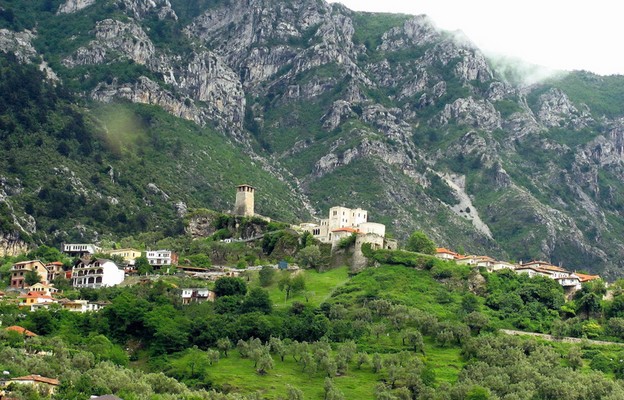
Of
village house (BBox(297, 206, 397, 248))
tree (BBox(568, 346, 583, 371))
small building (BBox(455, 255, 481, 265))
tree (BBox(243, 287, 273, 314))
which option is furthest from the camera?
village house (BBox(297, 206, 397, 248))

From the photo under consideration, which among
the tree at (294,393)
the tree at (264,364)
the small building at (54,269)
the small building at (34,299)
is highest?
the small building at (54,269)

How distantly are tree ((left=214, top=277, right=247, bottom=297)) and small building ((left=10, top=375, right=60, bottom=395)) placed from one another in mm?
46550

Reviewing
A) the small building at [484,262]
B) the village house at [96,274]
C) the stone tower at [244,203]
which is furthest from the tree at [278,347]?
the stone tower at [244,203]

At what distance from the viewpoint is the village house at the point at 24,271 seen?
134000 millimetres

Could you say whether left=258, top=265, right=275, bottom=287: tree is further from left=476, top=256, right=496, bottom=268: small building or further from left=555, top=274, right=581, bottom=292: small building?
left=555, top=274, right=581, bottom=292: small building

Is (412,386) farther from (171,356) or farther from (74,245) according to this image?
(74,245)

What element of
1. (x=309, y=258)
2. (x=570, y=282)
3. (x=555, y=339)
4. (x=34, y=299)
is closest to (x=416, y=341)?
(x=555, y=339)

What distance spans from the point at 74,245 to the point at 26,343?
5831 centimetres

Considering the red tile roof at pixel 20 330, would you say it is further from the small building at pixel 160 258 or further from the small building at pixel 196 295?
→ the small building at pixel 160 258

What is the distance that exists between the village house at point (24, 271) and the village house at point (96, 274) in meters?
3.66

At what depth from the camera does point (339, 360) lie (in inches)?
4387

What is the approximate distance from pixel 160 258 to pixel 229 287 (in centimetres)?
1925

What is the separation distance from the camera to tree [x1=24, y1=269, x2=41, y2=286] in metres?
133

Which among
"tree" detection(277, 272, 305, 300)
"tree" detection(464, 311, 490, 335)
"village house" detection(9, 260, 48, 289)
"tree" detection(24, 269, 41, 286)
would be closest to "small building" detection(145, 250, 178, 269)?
"village house" detection(9, 260, 48, 289)
